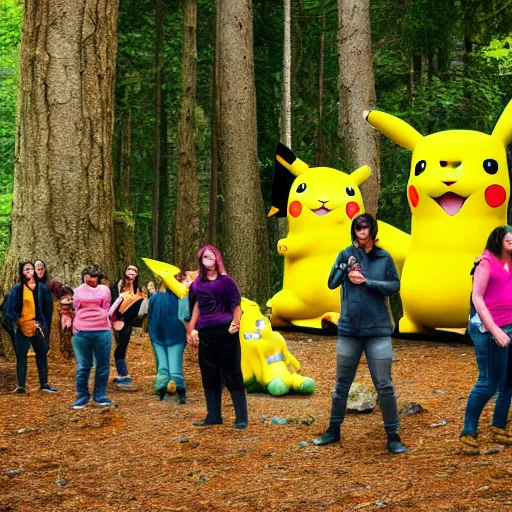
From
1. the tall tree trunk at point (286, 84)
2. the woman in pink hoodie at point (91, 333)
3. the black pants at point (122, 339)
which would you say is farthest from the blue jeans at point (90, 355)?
the tall tree trunk at point (286, 84)

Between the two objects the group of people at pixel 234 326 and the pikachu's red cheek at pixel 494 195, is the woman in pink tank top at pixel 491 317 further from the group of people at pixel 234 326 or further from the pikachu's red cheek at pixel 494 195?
the pikachu's red cheek at pixel 494 195

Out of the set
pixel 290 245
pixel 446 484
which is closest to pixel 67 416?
pixel 446 484

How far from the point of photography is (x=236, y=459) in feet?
24.4

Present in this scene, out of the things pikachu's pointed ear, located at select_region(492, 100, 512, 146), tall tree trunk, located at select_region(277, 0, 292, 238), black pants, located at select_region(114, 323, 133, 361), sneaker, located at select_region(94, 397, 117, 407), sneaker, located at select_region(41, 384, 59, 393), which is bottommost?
sneaker, located at select_region(41, 384, 59, 393)

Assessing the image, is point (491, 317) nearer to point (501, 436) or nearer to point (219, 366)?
point (501, 436)

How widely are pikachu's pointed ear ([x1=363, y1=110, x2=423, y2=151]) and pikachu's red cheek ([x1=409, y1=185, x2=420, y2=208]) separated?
71 centimetres

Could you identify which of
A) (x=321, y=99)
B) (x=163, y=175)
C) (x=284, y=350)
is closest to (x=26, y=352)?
(x=284, y=350)

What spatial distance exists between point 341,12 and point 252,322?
8.70 m

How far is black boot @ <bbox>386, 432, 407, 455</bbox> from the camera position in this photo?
290 inches

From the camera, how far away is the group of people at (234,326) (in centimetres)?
719

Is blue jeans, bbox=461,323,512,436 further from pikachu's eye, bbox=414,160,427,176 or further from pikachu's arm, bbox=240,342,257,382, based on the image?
pikachu's eye, bbox=414,160,427,176

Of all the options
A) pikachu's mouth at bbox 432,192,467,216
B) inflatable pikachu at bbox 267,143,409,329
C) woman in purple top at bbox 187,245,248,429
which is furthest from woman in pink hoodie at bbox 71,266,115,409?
inflatable pikachu at bbox 267,143,409,329

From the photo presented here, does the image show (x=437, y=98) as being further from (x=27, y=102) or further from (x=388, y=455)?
(x=388, y=455)

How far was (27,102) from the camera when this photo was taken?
489 inches
